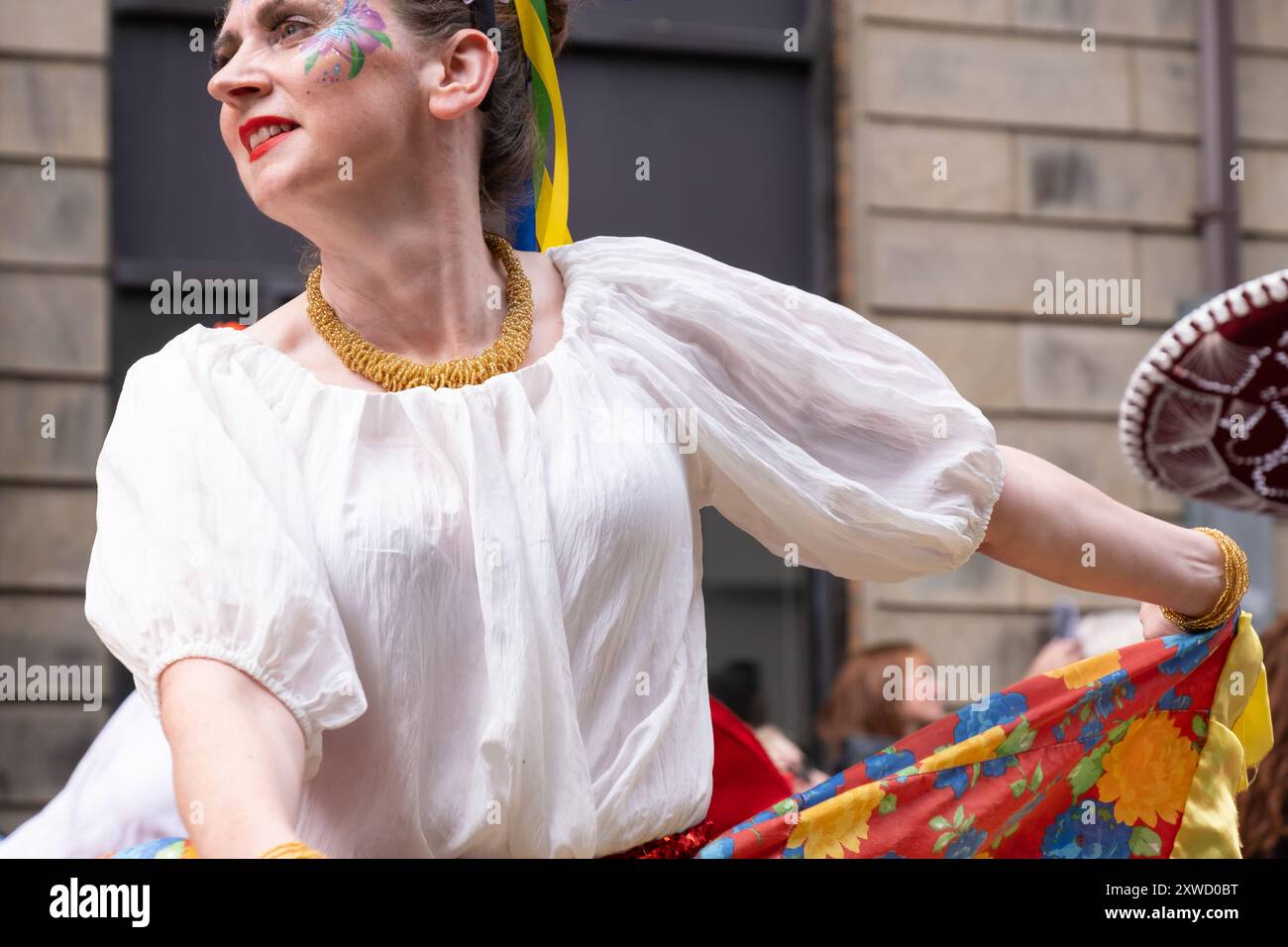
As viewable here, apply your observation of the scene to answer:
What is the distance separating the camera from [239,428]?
6.98 feet

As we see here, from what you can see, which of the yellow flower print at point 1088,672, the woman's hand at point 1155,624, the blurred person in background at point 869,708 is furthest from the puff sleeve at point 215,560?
the blurred person in background at point 869,708

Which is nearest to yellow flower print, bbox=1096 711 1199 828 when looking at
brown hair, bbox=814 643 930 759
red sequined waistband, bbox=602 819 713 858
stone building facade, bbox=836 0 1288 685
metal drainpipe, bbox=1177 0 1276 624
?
red sequined waistband, bbox=602 819 713 858

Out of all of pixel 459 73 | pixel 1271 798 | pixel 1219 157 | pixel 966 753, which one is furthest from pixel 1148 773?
pixel 1219 157

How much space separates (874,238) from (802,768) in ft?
10.1

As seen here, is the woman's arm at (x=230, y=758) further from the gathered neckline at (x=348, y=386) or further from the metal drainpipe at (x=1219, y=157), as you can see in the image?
the metal drainpipe at (x=1219, y=157)

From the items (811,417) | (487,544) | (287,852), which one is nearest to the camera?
(287,852)

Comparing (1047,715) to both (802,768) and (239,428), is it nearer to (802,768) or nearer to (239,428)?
(239,428)

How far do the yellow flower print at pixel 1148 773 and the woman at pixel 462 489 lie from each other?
0.26 meters

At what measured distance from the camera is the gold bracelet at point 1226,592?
2.70 metres

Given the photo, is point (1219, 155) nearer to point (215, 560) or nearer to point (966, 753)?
point (966, 753)

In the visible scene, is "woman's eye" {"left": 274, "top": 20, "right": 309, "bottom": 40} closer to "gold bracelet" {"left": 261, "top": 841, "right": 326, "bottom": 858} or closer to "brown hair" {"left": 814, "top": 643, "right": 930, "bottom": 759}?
"gold bracelet" {"left": 261, "top": 841, "right": 326, "bottom": 858}

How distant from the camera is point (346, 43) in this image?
2.26m

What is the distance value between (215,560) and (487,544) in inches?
13.1
